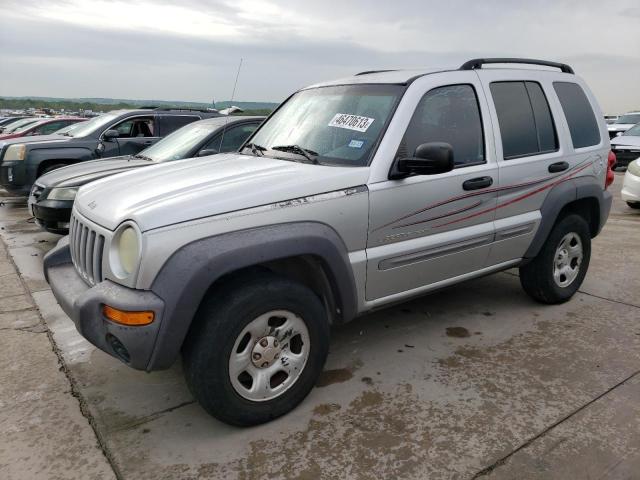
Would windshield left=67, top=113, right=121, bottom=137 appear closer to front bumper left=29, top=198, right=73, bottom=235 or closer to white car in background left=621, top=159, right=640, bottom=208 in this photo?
front bumper left=29, top=198, right=73, bottom=235

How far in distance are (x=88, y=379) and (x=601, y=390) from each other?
3.08 metres

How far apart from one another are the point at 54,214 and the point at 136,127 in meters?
3.28

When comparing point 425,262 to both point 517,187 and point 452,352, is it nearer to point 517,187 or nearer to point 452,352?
point 452,352

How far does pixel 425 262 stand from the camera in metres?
3.25

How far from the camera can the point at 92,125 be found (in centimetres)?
870

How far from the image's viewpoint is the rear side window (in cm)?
410

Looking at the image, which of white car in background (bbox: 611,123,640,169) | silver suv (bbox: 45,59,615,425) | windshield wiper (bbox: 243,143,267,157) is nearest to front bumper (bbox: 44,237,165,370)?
silver suv (bbox: 45,59,615,425)

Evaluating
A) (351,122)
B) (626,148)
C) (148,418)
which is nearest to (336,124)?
(351,122)

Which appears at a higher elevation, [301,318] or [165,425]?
[301,318]

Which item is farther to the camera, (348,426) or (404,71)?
(404,71)

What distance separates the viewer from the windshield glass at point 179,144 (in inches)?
237

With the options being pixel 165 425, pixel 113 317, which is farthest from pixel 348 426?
pixel 113 317

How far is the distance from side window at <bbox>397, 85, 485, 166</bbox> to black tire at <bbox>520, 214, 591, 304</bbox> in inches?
44.1

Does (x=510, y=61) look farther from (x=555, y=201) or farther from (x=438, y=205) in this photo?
(x=438, y=205)
